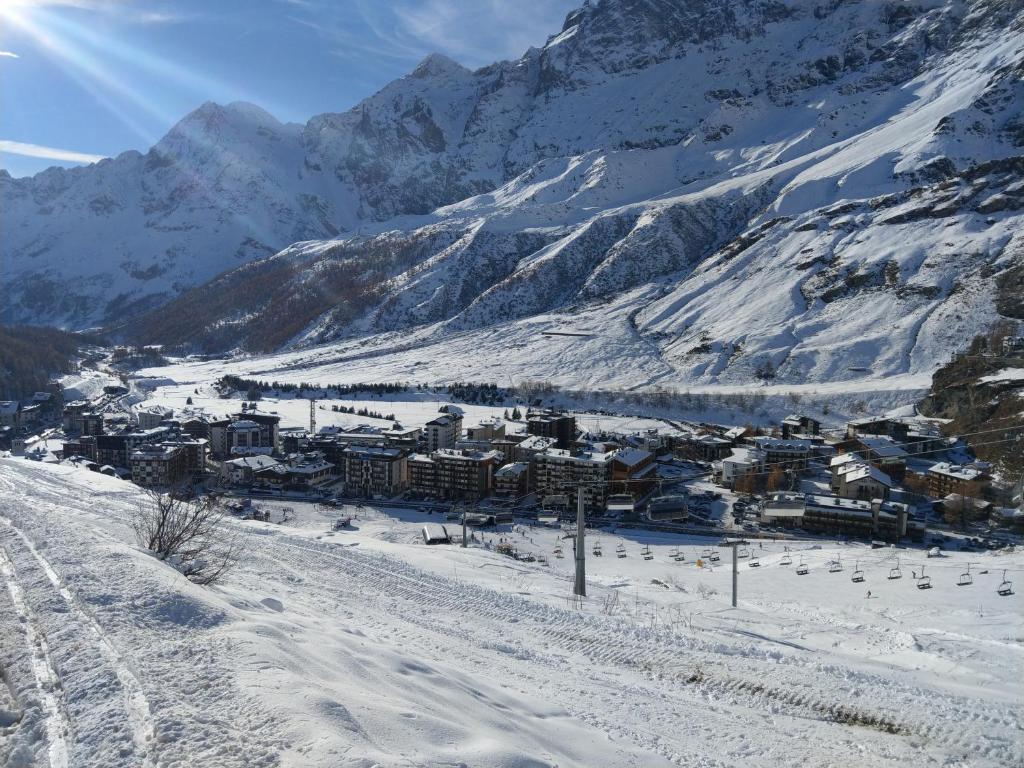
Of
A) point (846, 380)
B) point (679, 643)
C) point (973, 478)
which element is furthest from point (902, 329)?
point (679, 643)

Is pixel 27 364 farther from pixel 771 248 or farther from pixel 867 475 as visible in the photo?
pixel 771 248

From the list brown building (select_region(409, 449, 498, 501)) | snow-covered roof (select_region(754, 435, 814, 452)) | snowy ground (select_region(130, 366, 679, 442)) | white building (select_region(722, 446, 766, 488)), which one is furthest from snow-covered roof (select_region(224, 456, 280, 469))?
snow-covered roof (select_region(754, 435, 814, 452))

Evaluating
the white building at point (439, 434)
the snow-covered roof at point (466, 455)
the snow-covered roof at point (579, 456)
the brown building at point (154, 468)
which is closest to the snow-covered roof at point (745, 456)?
the snow-covered roof at point (579, 456)

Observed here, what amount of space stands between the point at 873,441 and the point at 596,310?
80.1m

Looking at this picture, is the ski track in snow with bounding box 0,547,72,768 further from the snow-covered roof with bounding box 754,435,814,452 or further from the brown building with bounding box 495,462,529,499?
the snow-covered roof with bounding box 754,435,814,452

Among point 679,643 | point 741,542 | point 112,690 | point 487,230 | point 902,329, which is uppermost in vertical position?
point 487,230

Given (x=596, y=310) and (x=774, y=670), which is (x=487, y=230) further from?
(x=774, y=670)

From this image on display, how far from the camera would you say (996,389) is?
58125 millimetres

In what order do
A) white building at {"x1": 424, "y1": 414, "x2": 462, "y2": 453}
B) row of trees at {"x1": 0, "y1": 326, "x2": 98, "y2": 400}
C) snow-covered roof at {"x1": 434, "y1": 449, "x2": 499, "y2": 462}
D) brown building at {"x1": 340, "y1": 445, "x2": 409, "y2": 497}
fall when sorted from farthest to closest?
1. row of trees at {"x1": 0, "y1": 326, "x2": 98, "y2": 400}
2. white building at {"x1": 424, "y1": 414, "x2": 462, "y2": 453}
3. brown building at {"x1": 340, "y1": 445, "x2": 409, "y2": 497}
4. snow-covered roof at {"x1": 434, "y1": 449, "x2": 499, "y2": 462}

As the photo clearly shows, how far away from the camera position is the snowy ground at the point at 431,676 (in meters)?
5.62

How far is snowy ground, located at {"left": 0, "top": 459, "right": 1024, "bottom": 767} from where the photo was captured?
5617 mm

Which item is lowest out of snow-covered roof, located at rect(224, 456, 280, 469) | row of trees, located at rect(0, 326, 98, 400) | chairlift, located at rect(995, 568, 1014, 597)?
chairlift, located at rect(995, 568, 1014, 597)

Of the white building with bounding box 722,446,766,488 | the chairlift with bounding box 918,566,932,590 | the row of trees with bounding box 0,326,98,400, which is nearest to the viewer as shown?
the chairlift with bounding box 918,566,932,590

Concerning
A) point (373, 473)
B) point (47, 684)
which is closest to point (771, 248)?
point (373, 473)
